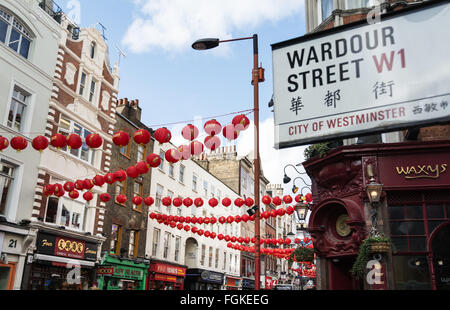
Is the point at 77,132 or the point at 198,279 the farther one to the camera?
the point at 198,279

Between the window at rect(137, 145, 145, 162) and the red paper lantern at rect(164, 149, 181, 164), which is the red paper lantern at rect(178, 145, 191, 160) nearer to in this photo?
the red paper lantern at rect(164, 149, 181, 164)

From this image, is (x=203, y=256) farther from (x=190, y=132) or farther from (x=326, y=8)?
(x=190, y=132)

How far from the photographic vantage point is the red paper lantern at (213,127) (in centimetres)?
1083

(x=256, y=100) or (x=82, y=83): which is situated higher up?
(x=82, y=83)

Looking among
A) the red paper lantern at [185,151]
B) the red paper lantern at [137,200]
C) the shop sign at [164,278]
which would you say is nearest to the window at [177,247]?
the shop sign at [164,278]

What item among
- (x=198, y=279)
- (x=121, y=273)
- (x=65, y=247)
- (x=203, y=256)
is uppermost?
(x=203, y=256)

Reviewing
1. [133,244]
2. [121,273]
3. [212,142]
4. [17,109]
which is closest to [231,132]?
[212,142]

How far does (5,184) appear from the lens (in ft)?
57.0

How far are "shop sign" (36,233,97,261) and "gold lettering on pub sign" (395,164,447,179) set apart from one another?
15.8 meters

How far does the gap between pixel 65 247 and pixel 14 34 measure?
423 inches

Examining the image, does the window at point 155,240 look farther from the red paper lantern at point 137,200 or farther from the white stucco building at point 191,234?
the red paper lantern at point 137,200

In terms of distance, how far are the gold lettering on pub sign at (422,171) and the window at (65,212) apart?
644 inches

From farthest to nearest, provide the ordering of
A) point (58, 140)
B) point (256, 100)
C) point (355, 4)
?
1. point (355, 4)
2. point (58, 140)
3. point (256, 100)
